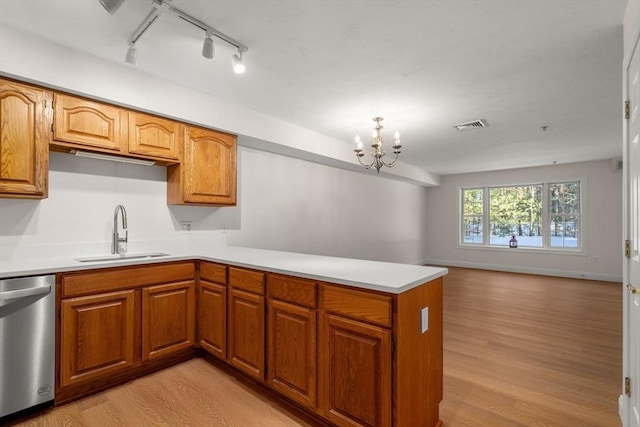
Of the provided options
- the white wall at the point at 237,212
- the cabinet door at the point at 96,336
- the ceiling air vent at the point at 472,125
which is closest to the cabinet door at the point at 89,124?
the white wall at the point at 237,212

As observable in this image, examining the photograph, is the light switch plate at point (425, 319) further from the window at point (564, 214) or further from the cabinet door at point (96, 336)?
the window at point (564, 214)

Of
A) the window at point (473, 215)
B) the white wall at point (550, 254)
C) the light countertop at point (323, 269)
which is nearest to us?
the light countertop at point (323, 269)

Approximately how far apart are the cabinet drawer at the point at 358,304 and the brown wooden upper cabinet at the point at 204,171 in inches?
74.4

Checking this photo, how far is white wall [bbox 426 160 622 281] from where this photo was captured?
20.8 ft

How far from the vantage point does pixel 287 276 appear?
201 cm

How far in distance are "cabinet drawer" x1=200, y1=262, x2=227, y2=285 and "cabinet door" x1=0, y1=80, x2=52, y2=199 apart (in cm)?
123

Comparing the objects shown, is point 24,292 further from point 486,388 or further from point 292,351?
point 486,388

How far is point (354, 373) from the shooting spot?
64.9 inches

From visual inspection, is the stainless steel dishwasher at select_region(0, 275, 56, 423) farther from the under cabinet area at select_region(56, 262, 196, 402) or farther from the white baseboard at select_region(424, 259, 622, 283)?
the white baseboard at select_region(424, 259, 622, 283)

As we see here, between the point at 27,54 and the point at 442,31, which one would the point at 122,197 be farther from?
the point at 442,31

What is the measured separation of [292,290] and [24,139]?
212 cm

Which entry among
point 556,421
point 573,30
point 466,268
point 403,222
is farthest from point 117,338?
point 466,268

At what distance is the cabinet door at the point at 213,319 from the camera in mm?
2475

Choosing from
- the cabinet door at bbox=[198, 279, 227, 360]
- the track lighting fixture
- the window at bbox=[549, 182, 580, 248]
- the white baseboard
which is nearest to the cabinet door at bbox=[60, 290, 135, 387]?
the cabinet door at bbox=[198, 279, 227, 360]
